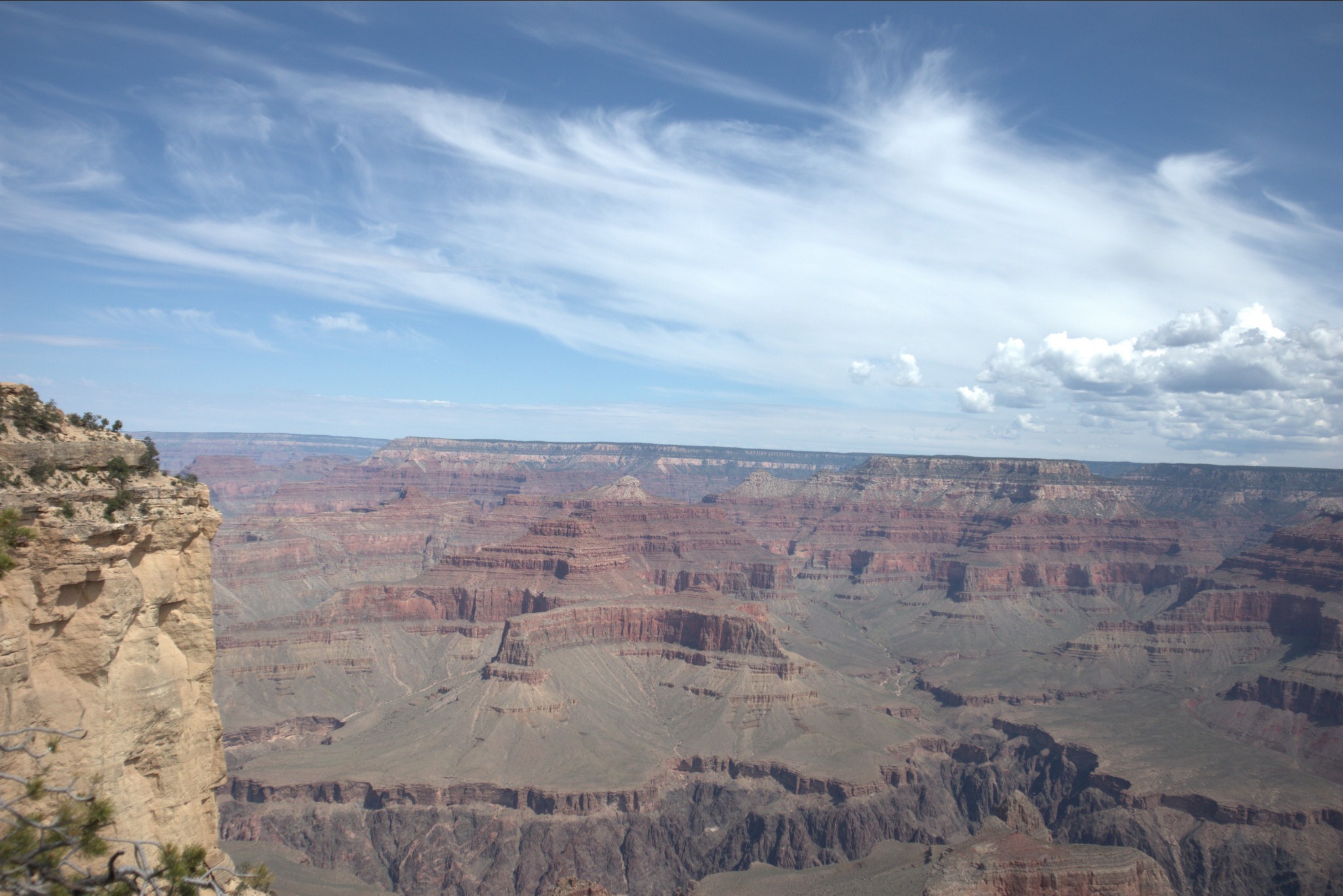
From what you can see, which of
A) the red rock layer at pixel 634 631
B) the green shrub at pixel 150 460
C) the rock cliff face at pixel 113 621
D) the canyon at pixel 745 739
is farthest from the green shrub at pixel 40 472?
the red rock layer at pixel 634 631

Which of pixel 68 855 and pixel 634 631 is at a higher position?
pixel 68 855

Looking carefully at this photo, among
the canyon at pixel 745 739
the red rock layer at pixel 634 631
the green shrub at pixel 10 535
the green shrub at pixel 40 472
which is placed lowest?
the canyon at pixel 745 739

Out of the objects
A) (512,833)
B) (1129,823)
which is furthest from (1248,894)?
(512,833)

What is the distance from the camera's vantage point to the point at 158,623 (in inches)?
826

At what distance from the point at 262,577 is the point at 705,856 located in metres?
121

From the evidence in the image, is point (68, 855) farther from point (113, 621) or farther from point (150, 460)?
point (150, 460)

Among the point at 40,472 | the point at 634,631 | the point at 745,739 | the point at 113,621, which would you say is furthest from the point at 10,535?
the point at 634,631

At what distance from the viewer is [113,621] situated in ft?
62.6

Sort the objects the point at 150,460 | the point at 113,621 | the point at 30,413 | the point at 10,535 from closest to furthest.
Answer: the point at 10,535, the point at 113,621, the point at 30,413, the point at 150,460

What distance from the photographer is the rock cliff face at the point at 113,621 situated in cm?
1769

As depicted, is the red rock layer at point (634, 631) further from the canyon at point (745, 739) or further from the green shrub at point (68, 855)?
the green shrub at point (68, 855)

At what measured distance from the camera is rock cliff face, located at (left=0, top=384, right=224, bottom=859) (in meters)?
17.7

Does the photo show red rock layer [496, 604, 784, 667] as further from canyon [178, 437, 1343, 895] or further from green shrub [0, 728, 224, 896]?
green shrub [0, 728, 224, 896]

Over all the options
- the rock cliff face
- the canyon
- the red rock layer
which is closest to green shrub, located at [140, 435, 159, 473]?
the rock cliff face
